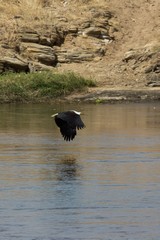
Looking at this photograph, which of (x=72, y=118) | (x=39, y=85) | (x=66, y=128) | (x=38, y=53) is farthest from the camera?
(x=38, y=53)

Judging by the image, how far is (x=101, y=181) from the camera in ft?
41.9

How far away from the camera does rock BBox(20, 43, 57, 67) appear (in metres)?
34.7

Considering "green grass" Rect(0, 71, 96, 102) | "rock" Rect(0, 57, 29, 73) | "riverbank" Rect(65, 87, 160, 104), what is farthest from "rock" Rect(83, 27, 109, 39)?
"riverbank" Rect(65, 87, 160, 104)

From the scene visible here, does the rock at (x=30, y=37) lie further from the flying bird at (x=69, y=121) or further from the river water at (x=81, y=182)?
the flying bird at (x=69, y=121)

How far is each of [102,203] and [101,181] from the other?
64.3 inches

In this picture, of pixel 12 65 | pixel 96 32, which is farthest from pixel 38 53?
pixel 96 32

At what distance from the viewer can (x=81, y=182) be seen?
41.5 feet

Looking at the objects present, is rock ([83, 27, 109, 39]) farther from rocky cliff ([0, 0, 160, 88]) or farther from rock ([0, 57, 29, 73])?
rock ([0, 57, 29, 73])

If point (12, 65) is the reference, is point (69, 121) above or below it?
below

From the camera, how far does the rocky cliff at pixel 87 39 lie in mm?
33866

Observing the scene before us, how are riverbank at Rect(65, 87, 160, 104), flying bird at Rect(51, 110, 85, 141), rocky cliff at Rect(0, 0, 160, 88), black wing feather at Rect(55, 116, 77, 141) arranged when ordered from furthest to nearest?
rocky cliff at Rect(0, 0, 160, 88)
riverbank at Rect(65, 87, 160, 104)
black wing feather at Rect(55, 116, 77, 141)
flying bird at Rect(51, 110, 85, 141)

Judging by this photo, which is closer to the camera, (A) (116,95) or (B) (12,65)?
(A) (116,95)

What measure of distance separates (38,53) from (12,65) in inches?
84.4

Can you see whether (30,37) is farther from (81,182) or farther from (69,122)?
(81,182)
